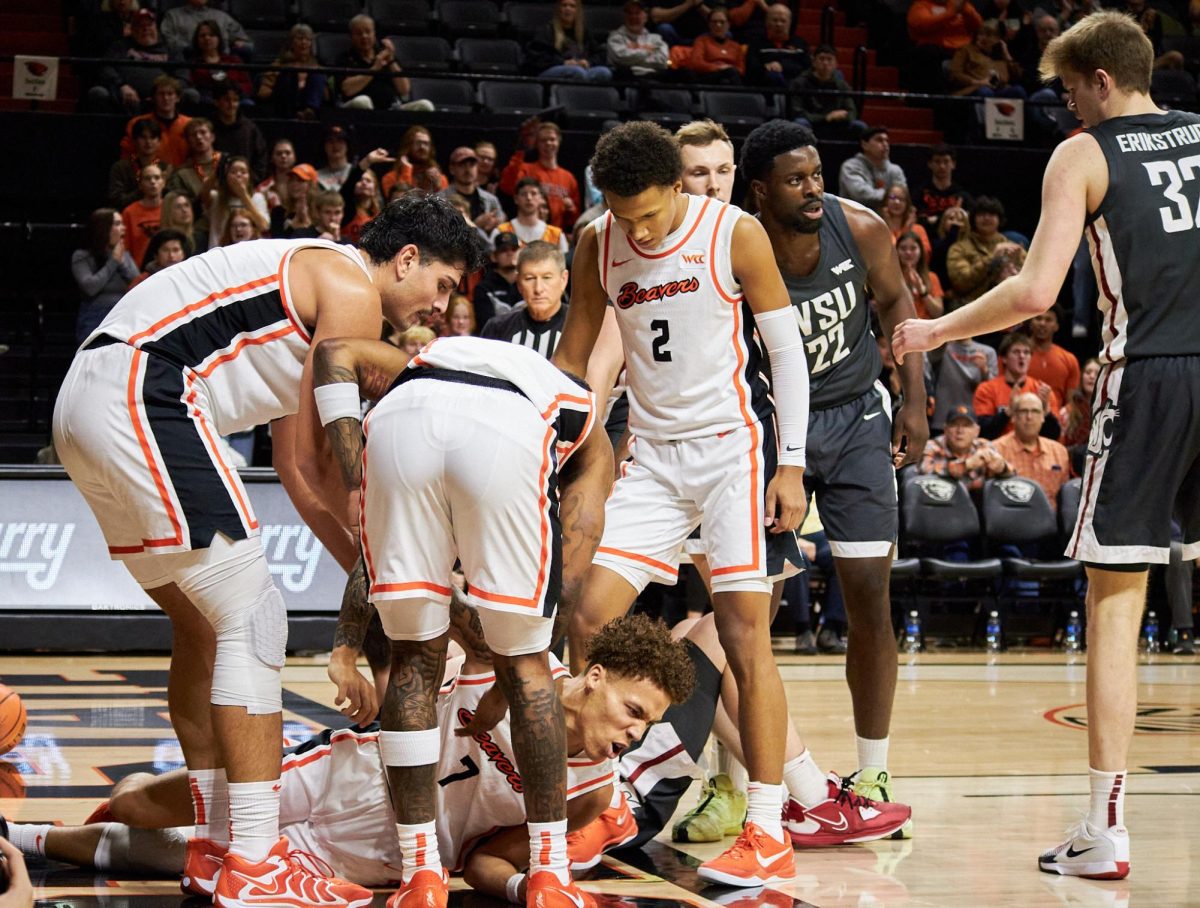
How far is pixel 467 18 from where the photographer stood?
15.1m

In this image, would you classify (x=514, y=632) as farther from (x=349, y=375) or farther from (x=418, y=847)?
(x=349, y=375)

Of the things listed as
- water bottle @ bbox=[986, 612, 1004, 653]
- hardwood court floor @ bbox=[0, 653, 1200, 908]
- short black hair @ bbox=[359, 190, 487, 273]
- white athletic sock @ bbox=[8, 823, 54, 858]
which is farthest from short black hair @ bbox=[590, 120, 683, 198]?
water bottle @ bbox=[986, 612, 1004, 653]

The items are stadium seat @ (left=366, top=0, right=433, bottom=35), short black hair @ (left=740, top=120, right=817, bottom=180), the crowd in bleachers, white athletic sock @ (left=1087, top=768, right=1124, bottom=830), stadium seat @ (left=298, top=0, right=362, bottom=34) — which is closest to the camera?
white athletic sock @ (left=1087, top=768, right=1124, bottom=830)

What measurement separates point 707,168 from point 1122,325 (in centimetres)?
153

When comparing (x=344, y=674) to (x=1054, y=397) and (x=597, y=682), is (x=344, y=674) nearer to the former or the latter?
(x=597, y=682)

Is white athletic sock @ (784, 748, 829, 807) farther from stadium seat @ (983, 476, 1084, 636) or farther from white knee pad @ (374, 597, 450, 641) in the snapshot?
stadium seat @ (983, 476, 1084, 636)

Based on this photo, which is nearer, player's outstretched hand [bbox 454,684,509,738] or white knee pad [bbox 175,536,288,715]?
white knee pad [bbox 175,536,288,715]

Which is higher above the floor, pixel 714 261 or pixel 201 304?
pixel 714 261

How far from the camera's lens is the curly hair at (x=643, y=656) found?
3.67 metres

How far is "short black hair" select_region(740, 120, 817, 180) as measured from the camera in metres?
4.80

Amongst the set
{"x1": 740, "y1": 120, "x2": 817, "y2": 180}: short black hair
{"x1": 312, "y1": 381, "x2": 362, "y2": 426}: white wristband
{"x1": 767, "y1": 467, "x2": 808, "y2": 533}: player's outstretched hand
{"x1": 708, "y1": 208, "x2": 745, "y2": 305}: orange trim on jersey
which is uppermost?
{"x1": 740, "y1": 120, "x2": 817, "y2": 180}: short black hair

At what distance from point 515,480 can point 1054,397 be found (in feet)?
30.3

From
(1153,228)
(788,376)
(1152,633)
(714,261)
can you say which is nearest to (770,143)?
(714,261)

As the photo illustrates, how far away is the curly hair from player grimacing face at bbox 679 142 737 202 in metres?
1.96
